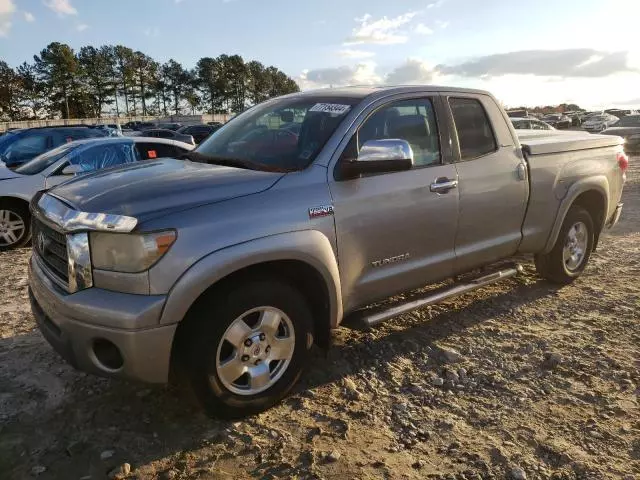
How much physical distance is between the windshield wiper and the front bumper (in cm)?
108

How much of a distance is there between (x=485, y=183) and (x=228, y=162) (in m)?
1.96

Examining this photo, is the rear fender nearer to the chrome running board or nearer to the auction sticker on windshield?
the chrome running board

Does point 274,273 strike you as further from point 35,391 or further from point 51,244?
point 35,391

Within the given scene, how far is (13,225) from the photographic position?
733cm

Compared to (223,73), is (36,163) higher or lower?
lower

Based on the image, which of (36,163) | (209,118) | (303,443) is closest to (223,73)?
(209,118)

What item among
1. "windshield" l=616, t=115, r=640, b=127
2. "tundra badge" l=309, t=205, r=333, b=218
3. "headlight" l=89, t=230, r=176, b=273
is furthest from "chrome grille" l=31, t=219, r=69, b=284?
"windshield" l=616, t=115, r=640, b=127

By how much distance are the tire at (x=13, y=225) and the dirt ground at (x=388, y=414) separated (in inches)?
126

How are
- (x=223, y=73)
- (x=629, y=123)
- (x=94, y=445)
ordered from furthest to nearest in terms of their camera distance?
(x=223, y=73), (x=629, y=123), (x=94, y=445)

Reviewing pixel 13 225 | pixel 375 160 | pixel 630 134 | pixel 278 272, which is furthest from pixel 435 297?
pixel 630 134

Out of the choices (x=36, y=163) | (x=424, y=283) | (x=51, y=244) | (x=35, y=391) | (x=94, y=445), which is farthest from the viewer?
(x=36, y=163)

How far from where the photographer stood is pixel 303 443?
115 inches

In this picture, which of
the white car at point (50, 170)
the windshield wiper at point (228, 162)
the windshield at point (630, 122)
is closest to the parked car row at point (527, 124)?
the windshield at point (630, 122)

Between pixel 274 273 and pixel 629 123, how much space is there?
70.9 feet
